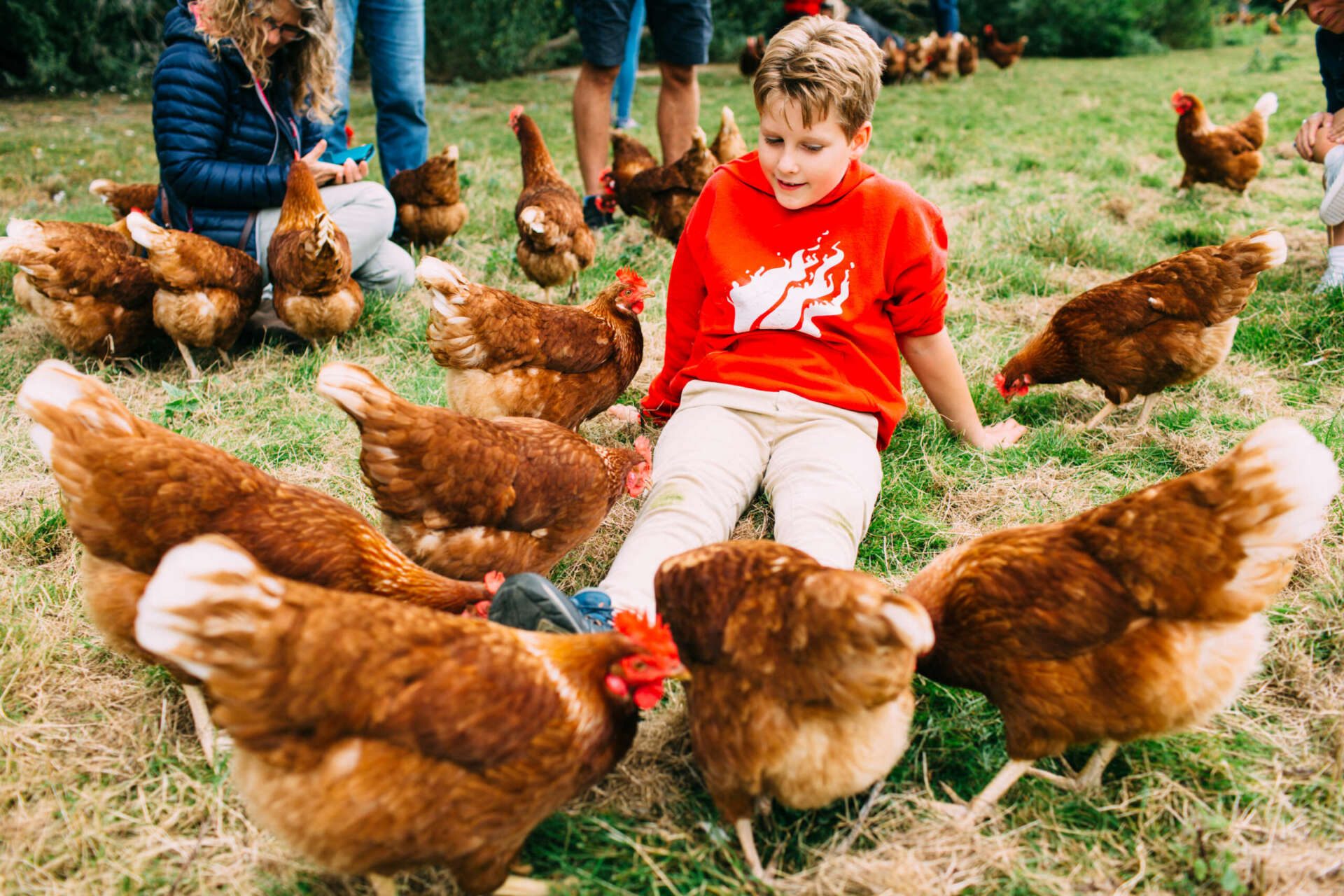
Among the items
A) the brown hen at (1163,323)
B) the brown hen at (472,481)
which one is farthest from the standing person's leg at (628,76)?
the brown hen at (472,481)

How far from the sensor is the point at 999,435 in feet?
10.3

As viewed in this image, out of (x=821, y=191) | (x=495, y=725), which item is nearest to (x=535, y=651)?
(x=495, y=725)

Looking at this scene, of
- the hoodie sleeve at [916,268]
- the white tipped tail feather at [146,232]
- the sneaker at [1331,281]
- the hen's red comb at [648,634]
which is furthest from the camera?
the sneaker at [1331,281]

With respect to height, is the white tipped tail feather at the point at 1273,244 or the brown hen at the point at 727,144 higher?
the brown hen at the point at 727,144

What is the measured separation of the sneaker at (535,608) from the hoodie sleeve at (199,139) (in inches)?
126

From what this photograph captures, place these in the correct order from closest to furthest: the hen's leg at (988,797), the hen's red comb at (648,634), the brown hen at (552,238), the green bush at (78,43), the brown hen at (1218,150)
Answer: the hen's red comb at (648,634) → the hen's leg at (988,797) → the brown hen at (552,238) → the brown hen at (1218,150) → the green bush at (78,43)

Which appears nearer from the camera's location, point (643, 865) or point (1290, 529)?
point (1290, 529)

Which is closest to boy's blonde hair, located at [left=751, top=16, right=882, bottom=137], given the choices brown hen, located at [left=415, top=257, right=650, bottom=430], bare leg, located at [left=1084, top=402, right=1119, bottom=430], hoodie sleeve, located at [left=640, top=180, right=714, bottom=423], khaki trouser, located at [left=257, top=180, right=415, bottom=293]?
hoodie sleeve, located at [left=640, top=180, right=714, bottom=423]

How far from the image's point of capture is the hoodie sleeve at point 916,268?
269cm

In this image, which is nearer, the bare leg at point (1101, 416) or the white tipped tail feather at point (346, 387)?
the white tipped tail feather at point (346, 387)

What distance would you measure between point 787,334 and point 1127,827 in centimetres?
176

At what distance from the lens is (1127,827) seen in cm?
167

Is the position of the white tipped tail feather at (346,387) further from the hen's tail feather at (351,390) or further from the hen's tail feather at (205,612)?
the hen's tail feather at (205,612)

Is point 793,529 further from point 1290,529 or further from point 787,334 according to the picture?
point 1290,529
